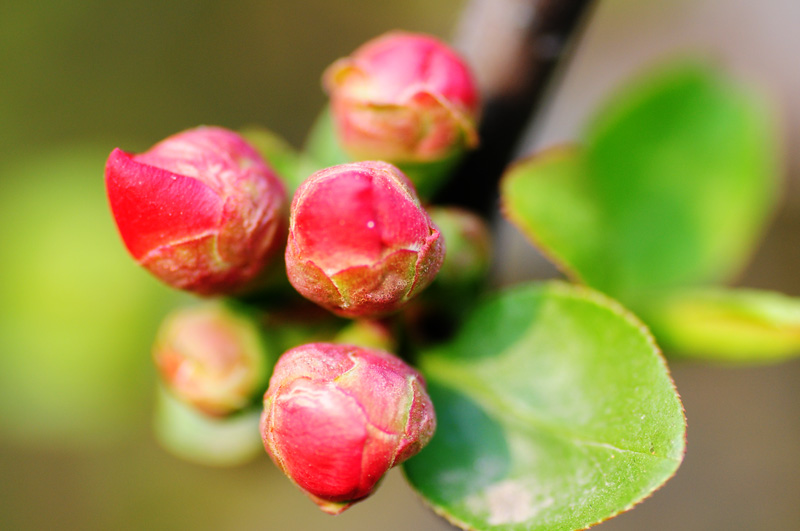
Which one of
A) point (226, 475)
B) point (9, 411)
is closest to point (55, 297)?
point (9, 411)

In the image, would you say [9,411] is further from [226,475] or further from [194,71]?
[194,71]

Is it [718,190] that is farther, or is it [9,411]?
[9,411]

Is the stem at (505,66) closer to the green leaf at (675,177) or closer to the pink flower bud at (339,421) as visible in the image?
the green leaf at (675,177)

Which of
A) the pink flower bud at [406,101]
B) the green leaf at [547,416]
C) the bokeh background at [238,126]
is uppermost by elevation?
Answer: the pink flower bud at [406,101]

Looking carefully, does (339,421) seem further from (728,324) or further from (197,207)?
(728,324)

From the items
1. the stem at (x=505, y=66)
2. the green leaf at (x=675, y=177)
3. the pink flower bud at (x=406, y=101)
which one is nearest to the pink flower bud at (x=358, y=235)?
the pink flower bud at (x=406, y=101)

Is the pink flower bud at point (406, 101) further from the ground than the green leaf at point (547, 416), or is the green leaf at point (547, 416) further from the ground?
the pink flower bud at point (406, 101)

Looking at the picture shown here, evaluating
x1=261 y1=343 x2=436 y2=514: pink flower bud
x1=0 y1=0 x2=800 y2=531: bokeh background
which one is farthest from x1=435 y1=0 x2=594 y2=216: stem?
x1=0 y1=0 x2=800 y2=531: bokeh background

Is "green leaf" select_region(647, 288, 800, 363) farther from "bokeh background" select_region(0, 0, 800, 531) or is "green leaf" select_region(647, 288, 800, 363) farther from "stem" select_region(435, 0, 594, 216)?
"bokeh background" select_region(0, 0, 800, 531)
